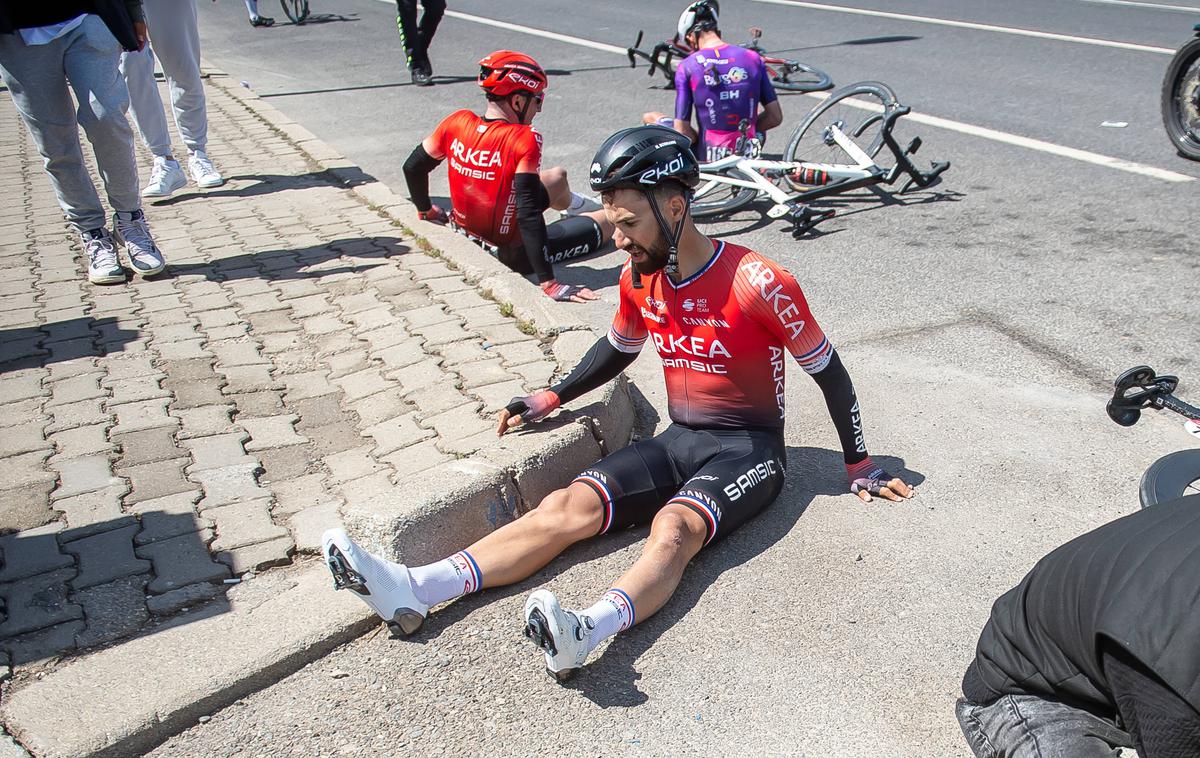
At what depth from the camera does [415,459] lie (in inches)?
166

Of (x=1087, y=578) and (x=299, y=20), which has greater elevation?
(x=1087, y=578)

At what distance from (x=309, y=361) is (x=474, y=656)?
2545mm

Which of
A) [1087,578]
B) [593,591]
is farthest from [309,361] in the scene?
[1087,578]

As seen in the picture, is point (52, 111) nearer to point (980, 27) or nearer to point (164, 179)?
point (164, 179)

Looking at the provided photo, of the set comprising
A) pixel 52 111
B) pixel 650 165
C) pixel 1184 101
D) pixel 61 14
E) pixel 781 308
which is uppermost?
pixel 61 14

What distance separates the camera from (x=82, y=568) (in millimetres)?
3656

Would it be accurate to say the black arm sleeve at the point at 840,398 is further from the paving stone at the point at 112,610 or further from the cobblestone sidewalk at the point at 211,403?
the paving stone at the point at 112,610

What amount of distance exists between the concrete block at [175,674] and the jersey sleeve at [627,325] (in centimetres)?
138

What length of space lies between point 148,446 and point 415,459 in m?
1.21

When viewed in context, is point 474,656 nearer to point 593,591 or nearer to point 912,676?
point 593,591

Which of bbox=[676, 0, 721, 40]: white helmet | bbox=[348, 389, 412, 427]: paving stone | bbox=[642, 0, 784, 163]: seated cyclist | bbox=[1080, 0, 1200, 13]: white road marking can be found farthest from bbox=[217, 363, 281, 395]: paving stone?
bbox=[1080, 0, 1200, 13]: white road marking

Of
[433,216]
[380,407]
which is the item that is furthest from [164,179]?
[380,407]

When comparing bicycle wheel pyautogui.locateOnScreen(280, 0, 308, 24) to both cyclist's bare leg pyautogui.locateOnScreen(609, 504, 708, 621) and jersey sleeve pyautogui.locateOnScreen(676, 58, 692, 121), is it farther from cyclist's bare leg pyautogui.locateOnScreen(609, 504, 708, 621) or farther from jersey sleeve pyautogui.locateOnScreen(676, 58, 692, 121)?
cyclist's bare leg pyautogui.locateOnScreen(609, 504, 708, 621)

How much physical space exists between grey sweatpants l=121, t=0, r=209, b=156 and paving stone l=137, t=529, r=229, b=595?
536 centimetres
